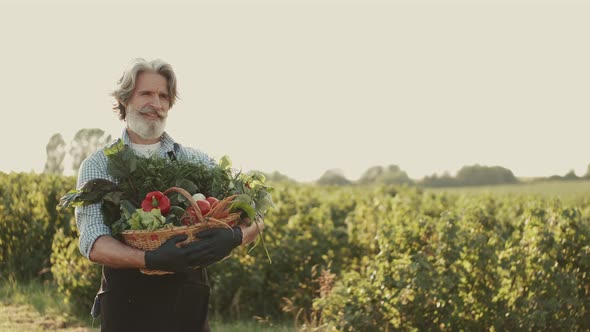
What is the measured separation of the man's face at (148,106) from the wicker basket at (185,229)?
2.14ft

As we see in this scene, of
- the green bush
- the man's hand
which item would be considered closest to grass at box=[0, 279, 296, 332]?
the green bush

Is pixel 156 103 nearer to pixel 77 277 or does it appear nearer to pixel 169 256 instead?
pixel 169 256

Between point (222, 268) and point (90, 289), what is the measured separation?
1.52m

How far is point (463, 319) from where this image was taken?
6871mm

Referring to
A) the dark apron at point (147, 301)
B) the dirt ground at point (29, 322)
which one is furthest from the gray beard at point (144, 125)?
the dirt ground at point (29, 322)

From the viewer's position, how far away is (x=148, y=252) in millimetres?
3688

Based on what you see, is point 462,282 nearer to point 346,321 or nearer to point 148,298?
point 346,321

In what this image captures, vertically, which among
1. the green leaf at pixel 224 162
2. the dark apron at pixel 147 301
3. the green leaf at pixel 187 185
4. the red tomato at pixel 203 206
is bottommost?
the dark apron at pixel 147 301

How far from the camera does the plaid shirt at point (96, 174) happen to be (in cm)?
387

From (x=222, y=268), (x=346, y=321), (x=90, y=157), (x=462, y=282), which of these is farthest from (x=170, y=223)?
(x=222, y=268)

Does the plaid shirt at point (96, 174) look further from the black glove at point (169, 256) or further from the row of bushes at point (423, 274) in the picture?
the row of bushes at point (423, 274)

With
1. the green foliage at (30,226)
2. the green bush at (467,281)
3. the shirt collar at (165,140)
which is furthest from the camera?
the green foliage at (30,226)

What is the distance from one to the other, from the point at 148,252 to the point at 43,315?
21.9 ft

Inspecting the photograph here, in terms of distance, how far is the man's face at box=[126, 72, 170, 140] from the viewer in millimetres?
4266
